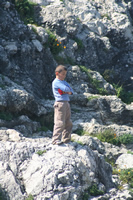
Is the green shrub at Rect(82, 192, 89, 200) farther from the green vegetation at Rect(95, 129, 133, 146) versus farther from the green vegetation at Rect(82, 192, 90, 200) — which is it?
the green vegetation at Rect(95, 129, 133, 146)

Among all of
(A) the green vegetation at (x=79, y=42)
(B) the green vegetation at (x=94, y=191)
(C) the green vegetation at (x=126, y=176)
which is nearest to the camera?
(B) the green vegetation at (x=94, y=191)

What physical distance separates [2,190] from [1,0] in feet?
34.6

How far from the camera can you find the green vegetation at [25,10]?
49.8ft

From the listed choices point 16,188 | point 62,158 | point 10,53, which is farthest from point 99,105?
point 16,188

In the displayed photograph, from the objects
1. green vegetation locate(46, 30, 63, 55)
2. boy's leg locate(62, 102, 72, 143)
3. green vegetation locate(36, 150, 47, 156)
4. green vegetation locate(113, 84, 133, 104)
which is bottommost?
green vegetation locate(36, 150, 47, 156)

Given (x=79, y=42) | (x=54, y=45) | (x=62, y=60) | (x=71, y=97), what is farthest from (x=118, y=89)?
(x=54, y=45)

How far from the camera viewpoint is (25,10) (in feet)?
50.8

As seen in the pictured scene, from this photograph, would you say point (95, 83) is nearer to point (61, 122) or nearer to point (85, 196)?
point (61, 122)

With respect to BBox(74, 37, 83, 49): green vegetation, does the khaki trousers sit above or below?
below

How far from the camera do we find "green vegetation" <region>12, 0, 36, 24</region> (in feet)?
49.8

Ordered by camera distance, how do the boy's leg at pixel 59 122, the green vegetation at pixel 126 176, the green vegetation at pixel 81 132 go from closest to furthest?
the boy's leg at pixel 59 122 → the green vegetation at pixel 126 176 → the green vegetation at pixel 81 132

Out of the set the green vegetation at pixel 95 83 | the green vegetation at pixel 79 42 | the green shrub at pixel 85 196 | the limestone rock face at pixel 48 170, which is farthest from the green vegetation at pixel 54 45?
the green shrub at pixel 85 196

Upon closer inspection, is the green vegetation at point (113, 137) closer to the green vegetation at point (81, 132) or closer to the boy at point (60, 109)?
the green vegetation at point (81, 132)

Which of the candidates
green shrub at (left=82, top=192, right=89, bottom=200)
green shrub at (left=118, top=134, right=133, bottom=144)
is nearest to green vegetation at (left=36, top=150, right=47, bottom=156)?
green shrub at (left=82, top=192, right=89, bottom=200)
